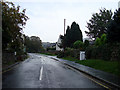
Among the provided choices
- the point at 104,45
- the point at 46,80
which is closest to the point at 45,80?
the point at 46,80

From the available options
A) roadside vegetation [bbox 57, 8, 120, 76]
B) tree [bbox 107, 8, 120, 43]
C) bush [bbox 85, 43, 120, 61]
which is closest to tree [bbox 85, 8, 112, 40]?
roadside vegetation [bbox 57, 8, 120, 76]

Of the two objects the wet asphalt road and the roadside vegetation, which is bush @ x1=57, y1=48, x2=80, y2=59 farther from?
the wet asphalt road

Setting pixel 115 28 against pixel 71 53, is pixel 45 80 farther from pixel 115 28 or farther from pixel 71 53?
pixel 71 53

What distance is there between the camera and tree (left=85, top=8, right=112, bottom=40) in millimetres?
42312

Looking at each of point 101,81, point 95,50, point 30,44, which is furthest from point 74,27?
point 30,44

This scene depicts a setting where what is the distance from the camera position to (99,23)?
138 ft

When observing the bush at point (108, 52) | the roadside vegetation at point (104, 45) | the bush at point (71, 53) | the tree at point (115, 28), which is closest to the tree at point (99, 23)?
the roadside vegetation at point (104, 45)

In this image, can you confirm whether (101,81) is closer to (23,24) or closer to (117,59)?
(117,59)

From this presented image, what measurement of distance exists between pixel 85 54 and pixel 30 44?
287 ft

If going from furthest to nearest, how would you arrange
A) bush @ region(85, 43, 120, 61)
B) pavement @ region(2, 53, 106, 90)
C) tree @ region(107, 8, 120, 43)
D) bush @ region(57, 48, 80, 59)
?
bush @ region(57, 48, 80, 59)
bush @ region(85, 43, 120, 61)
tree @ region(107, 8, 120, 43)
pavement @ region(2, 53, 106, 90)

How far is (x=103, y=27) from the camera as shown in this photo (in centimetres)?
4234

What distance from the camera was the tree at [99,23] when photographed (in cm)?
4231

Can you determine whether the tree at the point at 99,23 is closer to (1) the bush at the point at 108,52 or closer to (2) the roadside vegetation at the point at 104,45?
(2) the roadside vegetation at the point at 104,45

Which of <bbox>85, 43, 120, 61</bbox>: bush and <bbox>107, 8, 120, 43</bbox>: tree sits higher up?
<bbox>107, 8, 120, 43</bbox>: tree
